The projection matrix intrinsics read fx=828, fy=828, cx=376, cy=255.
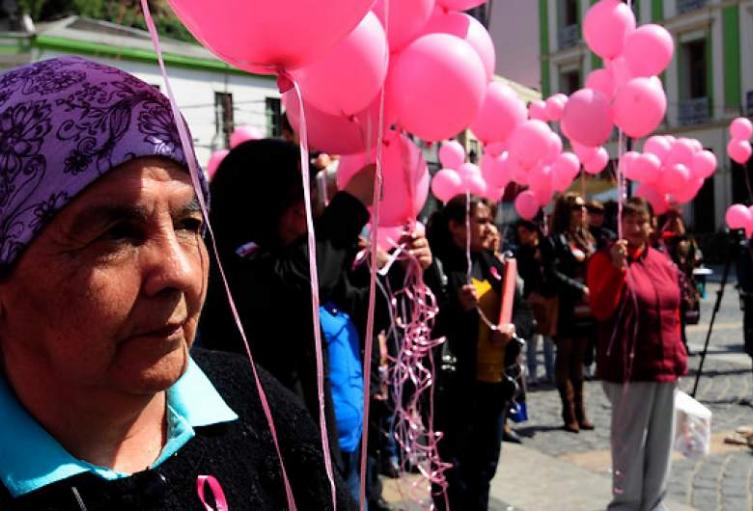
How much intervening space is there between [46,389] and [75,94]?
0.41 metres

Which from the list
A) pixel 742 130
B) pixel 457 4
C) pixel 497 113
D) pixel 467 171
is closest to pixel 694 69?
pixel 742 130

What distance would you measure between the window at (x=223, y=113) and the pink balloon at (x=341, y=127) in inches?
876

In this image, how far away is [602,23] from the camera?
4.93 m

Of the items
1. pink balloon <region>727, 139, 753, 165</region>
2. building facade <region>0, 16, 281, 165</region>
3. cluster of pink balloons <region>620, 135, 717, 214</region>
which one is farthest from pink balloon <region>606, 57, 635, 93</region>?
building facade <region>0, 16, 281, 165</region>

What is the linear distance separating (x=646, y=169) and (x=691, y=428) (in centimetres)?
337

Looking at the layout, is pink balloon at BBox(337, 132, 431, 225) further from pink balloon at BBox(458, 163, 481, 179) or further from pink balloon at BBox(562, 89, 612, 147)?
pink balloon at BBox(562, 89, 612, 147)

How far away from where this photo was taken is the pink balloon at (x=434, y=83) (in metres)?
2.63

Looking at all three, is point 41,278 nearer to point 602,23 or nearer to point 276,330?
point 276,330

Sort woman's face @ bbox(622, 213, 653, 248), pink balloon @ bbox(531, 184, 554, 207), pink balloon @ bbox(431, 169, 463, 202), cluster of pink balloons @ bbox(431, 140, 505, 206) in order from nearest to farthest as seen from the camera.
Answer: woman's face @ bbox(622, 213, 653, 248)
cluster of pink balloons @ bbox(431, 140, 505, 206)
pink balloon @ bbox(431, 169, 463, 202)
pink balloon @ bbox(531, 184, 554, 207)

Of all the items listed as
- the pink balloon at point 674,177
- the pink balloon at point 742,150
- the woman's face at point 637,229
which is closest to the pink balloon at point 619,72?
the woman's face at point 637,229

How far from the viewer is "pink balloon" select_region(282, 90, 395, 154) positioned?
8.68 feet

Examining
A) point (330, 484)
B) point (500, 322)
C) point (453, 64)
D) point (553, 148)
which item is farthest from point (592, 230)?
point (330, 484)

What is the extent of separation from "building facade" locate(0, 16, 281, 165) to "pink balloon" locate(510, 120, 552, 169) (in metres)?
16.9

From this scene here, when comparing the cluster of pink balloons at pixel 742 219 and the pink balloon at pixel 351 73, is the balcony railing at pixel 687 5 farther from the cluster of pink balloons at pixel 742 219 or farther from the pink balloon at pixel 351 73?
the pink balloon at pixel 351 73
